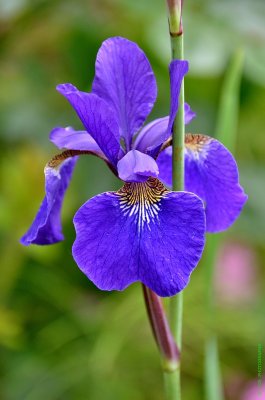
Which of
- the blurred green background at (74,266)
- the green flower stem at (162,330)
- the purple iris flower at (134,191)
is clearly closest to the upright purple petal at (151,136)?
the purple iris flower at (134,191)

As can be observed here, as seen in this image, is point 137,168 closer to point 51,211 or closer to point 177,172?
point 177,172

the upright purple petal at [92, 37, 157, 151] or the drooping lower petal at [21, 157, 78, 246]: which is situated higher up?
the upright purple petal at [92, 37, 157, 151]

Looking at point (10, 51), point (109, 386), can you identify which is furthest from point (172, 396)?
point (10, 51)

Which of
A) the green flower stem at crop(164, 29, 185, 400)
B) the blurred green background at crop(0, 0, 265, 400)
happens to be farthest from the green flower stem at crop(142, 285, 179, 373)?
the blurred green background at crop(0, 0, 265, 400)

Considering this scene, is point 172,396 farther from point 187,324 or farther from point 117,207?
point 187,324

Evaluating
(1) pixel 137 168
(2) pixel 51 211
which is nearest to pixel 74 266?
(2) pixel 51 211

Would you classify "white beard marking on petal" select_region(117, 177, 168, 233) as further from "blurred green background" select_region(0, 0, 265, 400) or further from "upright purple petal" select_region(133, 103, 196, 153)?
"blurred green background" select_region(0, 0, 265, 400)
